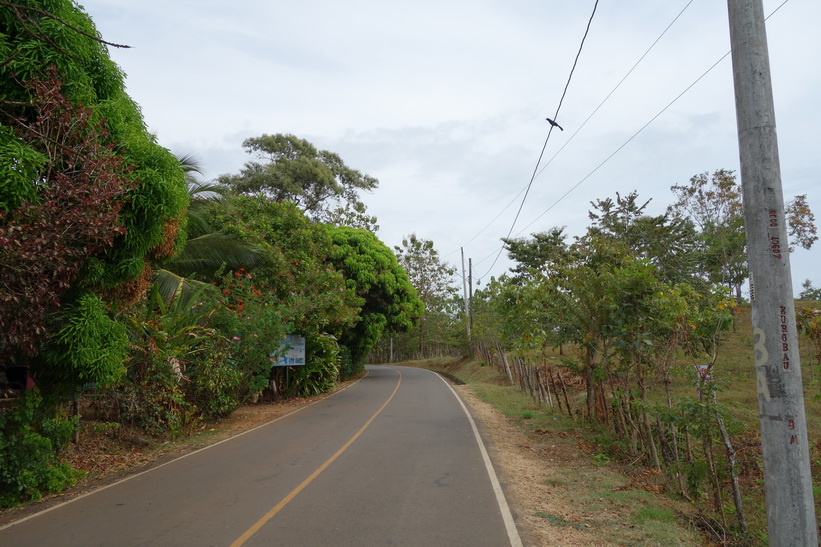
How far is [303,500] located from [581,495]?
3.82 metres

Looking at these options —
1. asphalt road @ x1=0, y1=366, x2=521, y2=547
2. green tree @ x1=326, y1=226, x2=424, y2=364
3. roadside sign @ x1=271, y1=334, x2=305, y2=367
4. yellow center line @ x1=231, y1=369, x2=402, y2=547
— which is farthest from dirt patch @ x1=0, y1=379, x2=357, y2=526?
green tree @ x1=326, y1=226, x2=424, y2=364

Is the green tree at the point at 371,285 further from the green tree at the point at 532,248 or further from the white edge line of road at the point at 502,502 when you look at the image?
the white edge line of road at the point at 502,502

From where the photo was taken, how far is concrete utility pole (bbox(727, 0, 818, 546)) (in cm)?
391

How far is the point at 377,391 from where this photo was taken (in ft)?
83.0

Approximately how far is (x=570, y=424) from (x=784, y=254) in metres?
11.4

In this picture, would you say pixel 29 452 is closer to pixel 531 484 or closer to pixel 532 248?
pixel 531 484

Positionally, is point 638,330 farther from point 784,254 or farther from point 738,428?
point 784,254

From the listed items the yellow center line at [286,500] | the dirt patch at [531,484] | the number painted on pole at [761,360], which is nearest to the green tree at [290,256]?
the yellow center line at [286,500]

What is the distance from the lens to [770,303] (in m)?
4.04

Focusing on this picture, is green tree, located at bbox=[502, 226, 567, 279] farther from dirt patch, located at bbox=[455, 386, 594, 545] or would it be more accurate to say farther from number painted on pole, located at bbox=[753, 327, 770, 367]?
number painted on pole, located at bbox=[753, 327, 770, 367]

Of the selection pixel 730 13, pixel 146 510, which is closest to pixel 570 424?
pixel 146 510

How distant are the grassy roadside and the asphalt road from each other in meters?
0.46

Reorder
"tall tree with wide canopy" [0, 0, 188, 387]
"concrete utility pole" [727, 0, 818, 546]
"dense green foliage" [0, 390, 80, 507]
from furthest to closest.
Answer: "dense green foliage" [0, 390, 80, 507]
"tall tree with wide canopy" [0, 0, 188, 387]
"concrete utility pole" [727, 0, 818, 546]

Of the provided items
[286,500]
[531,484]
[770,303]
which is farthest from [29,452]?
[770,303]
